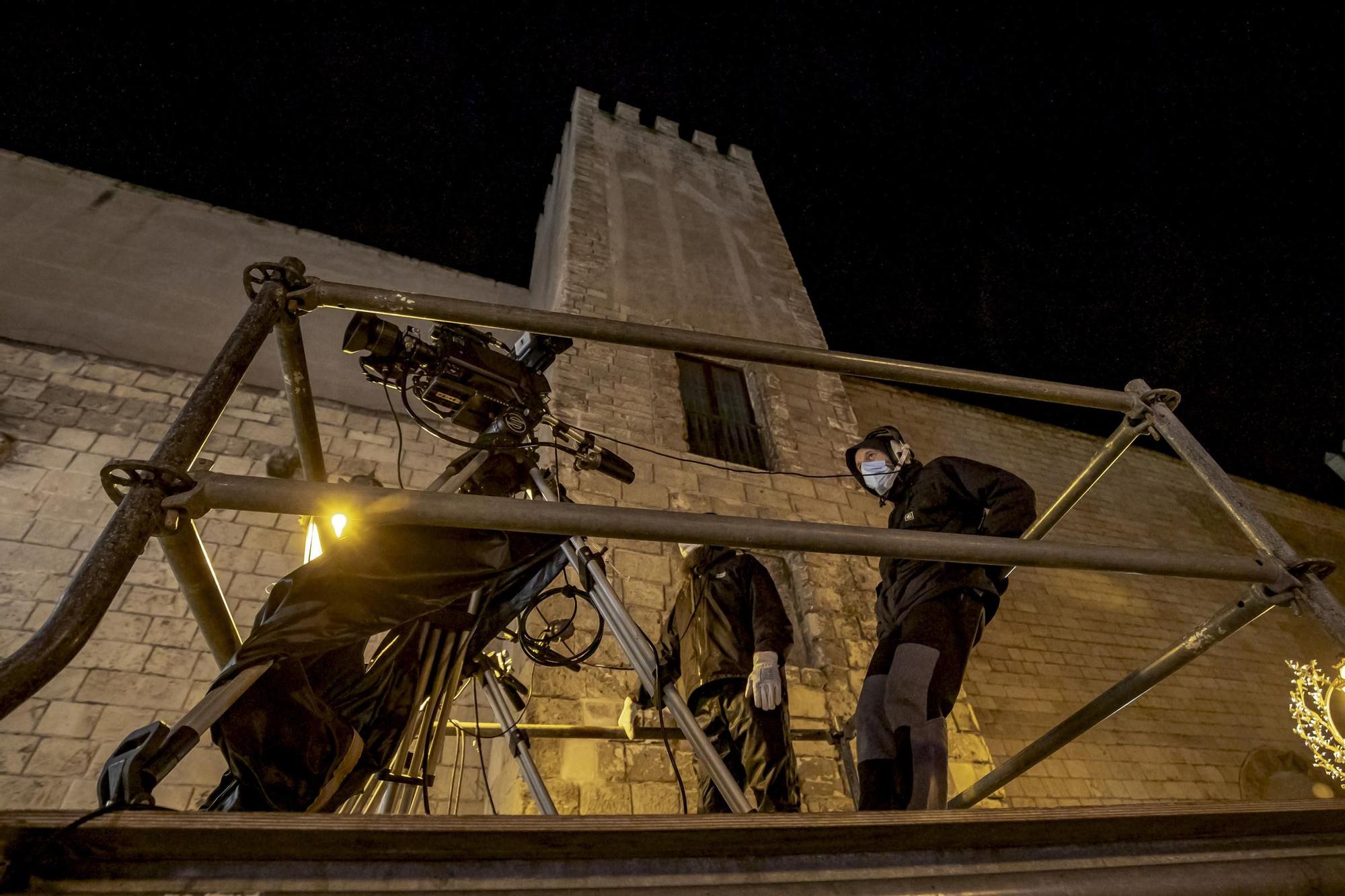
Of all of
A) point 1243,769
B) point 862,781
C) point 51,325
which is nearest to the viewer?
point 862,781

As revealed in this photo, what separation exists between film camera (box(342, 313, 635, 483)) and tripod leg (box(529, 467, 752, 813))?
0.28 m

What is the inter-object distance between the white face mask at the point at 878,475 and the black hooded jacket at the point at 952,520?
3.0 inches

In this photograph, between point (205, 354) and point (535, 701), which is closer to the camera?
point (535, 701)

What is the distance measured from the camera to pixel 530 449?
2336 millimetres

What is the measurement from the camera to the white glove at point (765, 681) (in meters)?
2.76

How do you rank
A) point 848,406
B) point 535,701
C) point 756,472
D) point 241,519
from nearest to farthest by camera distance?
point 535,701, point 241,519, point 756,472, point 848,406

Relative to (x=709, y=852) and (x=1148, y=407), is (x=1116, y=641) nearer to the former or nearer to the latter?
(x=1148, y=407)

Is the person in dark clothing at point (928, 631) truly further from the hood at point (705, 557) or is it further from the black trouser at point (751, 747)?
the hood at point (705, 557)

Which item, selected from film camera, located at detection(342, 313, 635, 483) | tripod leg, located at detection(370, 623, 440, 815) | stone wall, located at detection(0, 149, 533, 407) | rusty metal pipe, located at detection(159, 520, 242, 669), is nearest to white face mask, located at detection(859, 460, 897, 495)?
film camera, located at detection(342, 313, 635, 483)

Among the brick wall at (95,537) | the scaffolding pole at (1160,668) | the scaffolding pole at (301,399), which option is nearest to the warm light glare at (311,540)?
the scaffolding pole at (301,399)

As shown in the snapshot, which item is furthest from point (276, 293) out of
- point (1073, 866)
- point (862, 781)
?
point (862, 781)

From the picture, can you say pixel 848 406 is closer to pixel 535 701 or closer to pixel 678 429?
pixel 678 429

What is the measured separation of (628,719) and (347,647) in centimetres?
183

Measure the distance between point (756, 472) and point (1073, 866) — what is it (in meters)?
4.55
